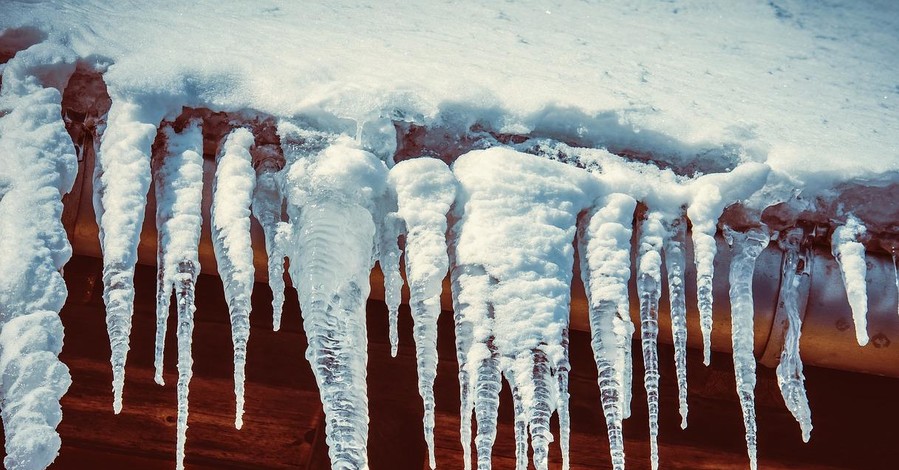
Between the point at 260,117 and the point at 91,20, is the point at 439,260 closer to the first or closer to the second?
the point at 260,117

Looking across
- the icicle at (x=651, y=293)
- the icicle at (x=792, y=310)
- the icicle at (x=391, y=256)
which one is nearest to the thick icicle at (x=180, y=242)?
the icicle at (x=391, y=256)

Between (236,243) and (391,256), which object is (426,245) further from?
(236,243)

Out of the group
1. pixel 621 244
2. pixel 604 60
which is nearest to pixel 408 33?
pixel 604 60

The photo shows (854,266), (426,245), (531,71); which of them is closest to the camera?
(426,245)

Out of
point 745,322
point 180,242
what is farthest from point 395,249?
point 745,322

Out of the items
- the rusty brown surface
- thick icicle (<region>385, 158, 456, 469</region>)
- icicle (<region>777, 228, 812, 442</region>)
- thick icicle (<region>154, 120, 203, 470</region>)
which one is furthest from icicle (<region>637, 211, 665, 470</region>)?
thick icicle (<region>154, 120, 203, 470</region>)

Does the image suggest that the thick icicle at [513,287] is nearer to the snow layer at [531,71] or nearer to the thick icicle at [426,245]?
the thick icicle at [426,245]
